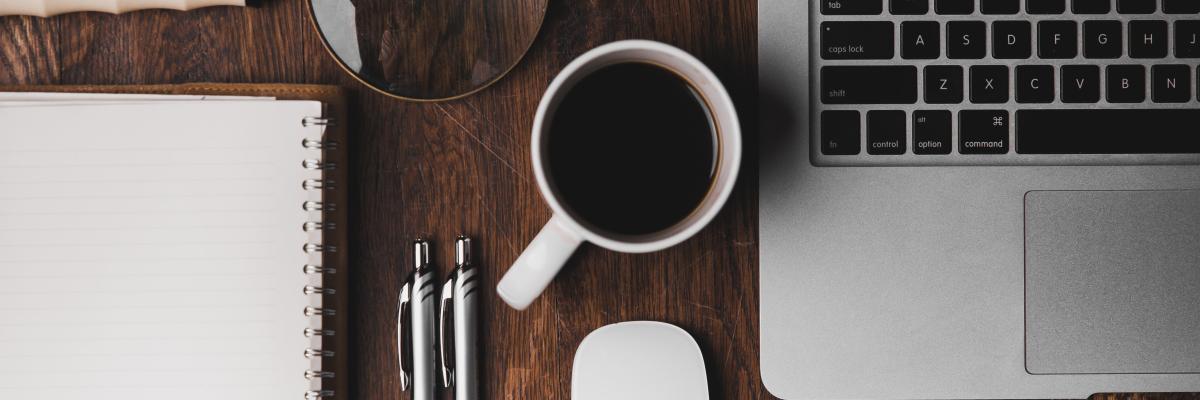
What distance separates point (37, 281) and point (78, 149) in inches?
3.3

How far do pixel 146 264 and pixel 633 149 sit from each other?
0.96ft

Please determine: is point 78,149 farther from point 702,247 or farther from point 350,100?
point 702,247

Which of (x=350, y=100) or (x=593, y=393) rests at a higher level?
(x=350, y=100)

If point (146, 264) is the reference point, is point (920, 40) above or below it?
above

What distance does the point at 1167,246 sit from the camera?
39 centimetres

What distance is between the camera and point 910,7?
382mm

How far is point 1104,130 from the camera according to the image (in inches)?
15.2

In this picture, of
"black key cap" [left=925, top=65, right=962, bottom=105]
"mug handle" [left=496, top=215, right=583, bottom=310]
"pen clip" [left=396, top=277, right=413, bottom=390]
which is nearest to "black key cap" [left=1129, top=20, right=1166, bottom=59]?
"black key cap" [left=925, top=65, right=962, bottom=105]

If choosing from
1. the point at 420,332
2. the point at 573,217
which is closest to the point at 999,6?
the point at 573,217

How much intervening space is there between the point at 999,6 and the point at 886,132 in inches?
3.8

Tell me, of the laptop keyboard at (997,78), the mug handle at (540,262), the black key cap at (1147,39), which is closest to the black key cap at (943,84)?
the laptop keyboard at (997,78)

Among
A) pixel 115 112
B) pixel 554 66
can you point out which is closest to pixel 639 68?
pixel 554 66

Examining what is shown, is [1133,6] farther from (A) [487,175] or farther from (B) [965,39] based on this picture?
(A) [487,175]

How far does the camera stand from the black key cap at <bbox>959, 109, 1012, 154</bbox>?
0.38 metres
